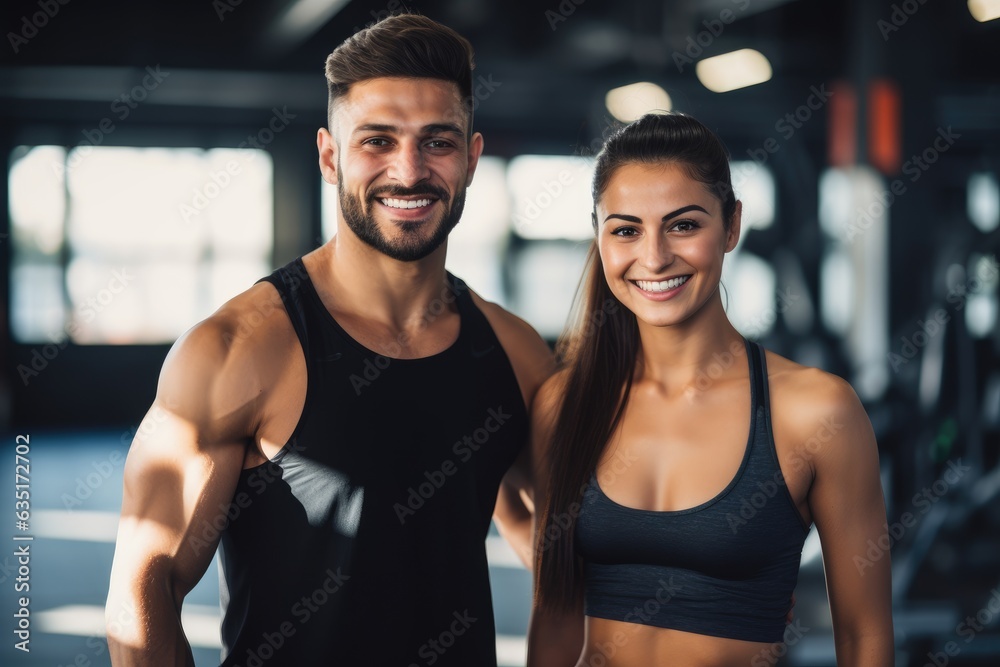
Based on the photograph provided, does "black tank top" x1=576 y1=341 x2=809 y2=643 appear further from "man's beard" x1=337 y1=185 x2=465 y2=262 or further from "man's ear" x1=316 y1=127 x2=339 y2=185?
"man's ear" x1=316 y1=127 x2=339 y2=185

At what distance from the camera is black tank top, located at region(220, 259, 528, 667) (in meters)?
1.76

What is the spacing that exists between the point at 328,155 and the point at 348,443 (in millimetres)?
620

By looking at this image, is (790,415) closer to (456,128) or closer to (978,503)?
(456,128)

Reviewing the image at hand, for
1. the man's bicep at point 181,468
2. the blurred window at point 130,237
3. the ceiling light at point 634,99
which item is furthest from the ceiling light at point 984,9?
the blurred window at point 130,237

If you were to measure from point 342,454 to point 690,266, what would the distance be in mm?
746

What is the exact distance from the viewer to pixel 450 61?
189cm

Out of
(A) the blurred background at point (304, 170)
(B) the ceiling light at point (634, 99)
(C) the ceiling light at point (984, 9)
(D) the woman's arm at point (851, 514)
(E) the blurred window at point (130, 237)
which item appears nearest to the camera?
(D) the woman's arm at point (851, 514)

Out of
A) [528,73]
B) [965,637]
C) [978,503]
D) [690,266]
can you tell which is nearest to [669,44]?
[528,73]

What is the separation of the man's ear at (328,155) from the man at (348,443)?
13 millimetres

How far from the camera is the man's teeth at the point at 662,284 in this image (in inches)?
69.0

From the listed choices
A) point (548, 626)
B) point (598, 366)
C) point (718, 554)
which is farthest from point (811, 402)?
point (548, 626)

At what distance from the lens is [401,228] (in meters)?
1.84

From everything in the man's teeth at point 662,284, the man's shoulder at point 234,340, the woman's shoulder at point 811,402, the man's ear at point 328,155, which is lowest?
the woman's shoulder at point 811,402

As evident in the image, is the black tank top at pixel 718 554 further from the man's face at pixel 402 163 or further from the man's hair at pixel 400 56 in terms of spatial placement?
the man's hair at pixel 400 56
